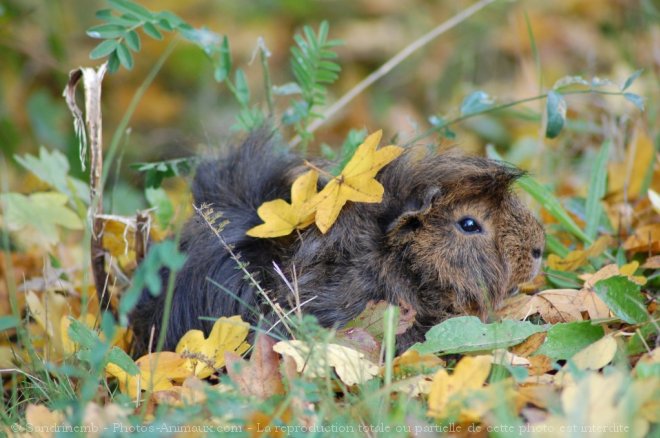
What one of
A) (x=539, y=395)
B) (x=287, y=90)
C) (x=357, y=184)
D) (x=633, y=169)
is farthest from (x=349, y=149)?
(x=633, y=169)

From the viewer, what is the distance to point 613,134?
3621 mm

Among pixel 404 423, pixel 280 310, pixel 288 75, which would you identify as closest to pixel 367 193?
pixel 280 310

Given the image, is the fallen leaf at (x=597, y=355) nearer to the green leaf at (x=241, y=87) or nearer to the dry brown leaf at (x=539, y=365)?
the dry brown leaf at (x=539, y=365)

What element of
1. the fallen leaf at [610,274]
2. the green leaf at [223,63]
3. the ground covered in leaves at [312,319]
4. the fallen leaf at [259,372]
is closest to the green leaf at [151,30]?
the ground covered in leaves at [312,319]

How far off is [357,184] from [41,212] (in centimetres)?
131

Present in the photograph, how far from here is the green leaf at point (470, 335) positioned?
7.23 feet

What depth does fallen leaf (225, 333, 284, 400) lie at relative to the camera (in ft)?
6.77

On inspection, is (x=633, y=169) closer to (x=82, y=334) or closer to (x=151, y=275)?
(x=82, y=334)

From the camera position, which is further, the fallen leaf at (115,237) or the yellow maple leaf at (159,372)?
the fallen leaf at (115,237)

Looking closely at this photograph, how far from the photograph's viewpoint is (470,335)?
2223 millimetres

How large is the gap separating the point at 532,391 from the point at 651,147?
1852mm

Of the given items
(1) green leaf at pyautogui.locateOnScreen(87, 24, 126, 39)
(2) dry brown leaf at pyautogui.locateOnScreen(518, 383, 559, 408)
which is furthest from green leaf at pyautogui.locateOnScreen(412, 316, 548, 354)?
(1) green leaf at pyautogui.locateOnScreen(87, 24, 126, 39)

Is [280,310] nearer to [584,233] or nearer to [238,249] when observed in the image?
[238,249]

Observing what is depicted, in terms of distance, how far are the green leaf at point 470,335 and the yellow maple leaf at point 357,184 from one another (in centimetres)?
40
